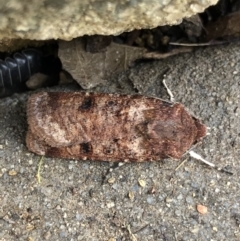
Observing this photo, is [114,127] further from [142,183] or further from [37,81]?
[37,81]

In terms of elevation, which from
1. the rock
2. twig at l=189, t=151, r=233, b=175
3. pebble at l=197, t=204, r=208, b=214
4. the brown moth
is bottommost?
pebble at l=197, t=204, r=208, b=214

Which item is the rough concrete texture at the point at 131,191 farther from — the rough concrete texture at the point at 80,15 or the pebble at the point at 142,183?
the rough concrete texture at the point at 80,15

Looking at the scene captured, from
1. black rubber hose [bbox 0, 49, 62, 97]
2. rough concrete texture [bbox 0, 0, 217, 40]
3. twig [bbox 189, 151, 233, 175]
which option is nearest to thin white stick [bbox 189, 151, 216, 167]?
twig [bbox 189, 151, 233, 175]

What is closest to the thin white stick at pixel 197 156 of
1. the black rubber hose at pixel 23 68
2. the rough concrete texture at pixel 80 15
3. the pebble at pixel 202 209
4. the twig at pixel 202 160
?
the twig at pixel 202 160

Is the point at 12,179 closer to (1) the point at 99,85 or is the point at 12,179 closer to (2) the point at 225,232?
(1) the point at 99,85

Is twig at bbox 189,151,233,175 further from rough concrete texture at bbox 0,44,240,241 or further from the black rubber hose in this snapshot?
the black rubber hose

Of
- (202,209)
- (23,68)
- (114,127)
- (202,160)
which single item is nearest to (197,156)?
(202,160)
